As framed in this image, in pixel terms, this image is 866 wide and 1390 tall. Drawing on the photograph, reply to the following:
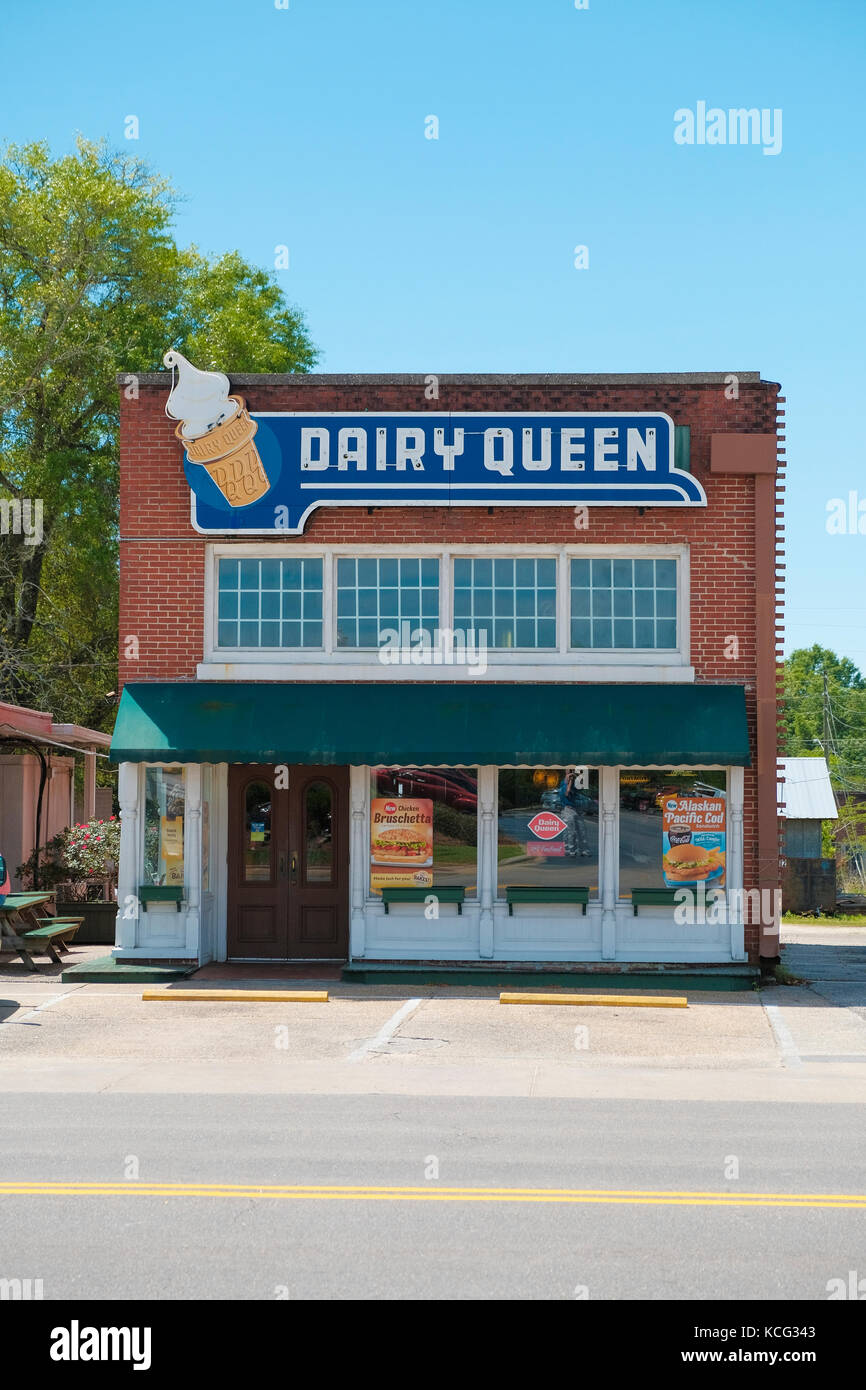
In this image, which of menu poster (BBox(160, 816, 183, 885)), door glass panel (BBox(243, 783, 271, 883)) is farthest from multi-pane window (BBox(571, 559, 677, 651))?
menu poster (BBox(160, 816, 183, 885))

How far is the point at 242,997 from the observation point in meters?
15.4

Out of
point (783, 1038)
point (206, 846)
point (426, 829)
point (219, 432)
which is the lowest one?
point (783, 1038)

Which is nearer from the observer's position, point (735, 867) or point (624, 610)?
point (735, 867)

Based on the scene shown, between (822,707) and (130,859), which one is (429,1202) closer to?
(130,859)

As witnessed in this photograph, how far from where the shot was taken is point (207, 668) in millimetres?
17016

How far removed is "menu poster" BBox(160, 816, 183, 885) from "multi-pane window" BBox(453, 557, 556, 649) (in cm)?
429

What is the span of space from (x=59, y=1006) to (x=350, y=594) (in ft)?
19.4

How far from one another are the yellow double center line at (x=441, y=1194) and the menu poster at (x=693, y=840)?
9.07 meters

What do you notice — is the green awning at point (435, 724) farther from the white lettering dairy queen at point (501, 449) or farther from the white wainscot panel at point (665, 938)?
the white lettering dairy queen at point (501, 449)

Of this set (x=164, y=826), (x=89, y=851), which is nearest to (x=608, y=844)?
(x=164, y=826)

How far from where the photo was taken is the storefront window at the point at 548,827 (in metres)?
16.8

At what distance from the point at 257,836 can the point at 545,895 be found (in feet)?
12.6

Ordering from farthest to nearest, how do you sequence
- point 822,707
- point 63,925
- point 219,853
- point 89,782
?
1. point 822,707
2. point 89,782
3. point 63,925
4. point 219,853

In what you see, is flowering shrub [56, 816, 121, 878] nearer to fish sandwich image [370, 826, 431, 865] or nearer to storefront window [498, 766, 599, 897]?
fish sandwich image [370, 826, 431, 865]
